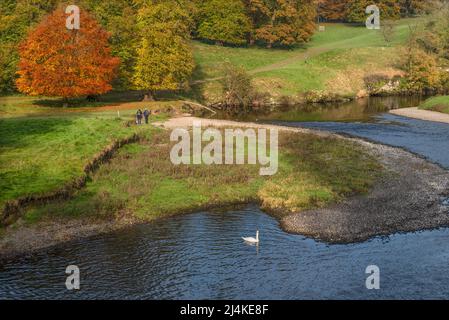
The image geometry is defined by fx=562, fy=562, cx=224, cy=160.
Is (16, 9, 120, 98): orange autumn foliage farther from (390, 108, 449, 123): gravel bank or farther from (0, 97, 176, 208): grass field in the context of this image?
(390, 108, 449, 123): gravel bank

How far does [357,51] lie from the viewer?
418 feet

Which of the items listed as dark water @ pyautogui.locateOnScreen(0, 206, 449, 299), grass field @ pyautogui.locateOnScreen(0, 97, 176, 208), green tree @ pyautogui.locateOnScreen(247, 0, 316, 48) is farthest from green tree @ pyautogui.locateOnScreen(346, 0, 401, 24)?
dark water @ pyautogui.locateOnScreen(0, 206, 449, 299)

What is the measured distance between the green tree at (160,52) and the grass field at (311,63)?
14.1 m

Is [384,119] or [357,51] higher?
[357,51]

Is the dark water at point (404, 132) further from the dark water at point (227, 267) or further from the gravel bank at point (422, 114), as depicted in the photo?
the dark water at point (227, 267)

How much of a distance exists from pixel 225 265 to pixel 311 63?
93091mm

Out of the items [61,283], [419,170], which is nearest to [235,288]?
[61,283]

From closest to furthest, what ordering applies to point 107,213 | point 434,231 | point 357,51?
point 434,231, point 107,213, point 357,51

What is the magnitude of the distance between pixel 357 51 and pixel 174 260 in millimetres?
102694

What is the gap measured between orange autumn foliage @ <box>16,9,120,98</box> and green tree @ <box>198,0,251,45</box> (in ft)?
183

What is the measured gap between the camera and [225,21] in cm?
13325

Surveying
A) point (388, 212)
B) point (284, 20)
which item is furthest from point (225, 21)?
point (388, 212)

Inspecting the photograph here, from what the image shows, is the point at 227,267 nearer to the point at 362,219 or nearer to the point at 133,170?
the point at 362,219

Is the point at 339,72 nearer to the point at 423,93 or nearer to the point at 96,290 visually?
the point at 423,93
